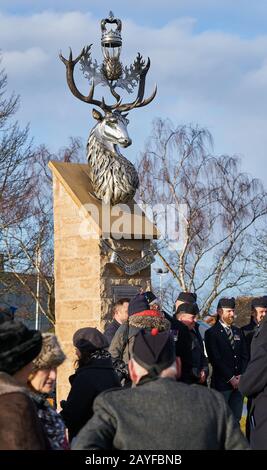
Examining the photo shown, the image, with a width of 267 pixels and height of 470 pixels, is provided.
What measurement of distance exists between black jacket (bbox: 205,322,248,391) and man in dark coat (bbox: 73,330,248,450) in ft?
25.8

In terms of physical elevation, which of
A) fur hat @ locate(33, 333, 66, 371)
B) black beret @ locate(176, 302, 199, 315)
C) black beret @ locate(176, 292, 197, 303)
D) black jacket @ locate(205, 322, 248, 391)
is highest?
black beret @ locate(176, 292, 197, 303)

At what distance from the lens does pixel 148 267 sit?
14656 millimetres

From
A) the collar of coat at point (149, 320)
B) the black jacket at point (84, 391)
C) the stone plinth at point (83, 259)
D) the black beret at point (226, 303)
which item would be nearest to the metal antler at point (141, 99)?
the stone plinth at point (83, 259)

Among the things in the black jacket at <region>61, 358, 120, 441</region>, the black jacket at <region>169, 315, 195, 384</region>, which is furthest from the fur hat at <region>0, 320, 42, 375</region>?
the black jacket at <region>169, 315, 195, 384</region>

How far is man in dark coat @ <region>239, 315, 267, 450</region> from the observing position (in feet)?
24.3

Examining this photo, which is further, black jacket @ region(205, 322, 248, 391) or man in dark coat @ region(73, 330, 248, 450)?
black jacket @ region(205, 322, 248, 391)

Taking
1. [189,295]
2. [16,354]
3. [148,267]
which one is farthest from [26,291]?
[16,354]

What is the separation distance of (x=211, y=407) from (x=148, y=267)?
388 inches

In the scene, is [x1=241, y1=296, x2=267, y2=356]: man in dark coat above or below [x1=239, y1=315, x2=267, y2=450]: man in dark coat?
above

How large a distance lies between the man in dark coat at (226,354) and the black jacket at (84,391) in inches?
205

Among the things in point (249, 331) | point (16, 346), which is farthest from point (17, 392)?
point (249, 331)

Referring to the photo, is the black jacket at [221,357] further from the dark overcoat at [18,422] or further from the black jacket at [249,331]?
the dark overcoat at [18,422]

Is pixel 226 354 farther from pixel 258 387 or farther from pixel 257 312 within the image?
pixel 258 387

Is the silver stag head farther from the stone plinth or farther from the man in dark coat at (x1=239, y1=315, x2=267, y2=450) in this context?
the man in dark coat at (x1=239, y1=315, x2=267, y2=450)
